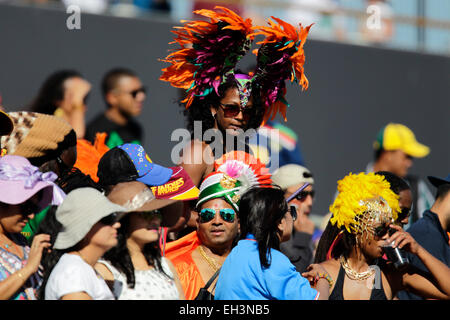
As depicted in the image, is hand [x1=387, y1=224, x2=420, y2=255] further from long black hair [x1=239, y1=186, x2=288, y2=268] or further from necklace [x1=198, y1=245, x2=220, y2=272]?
necklace [x1=198, y1=245, x2=220, y2=272]

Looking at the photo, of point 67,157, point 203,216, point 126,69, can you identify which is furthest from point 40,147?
point 126,69

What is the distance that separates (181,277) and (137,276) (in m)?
0.78

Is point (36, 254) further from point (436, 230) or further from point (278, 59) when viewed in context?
point (436, 230)

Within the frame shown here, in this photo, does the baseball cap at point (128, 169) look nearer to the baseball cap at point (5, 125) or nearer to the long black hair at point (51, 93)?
the baseball cap at point (5, 125)

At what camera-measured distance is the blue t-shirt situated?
13.3 ft

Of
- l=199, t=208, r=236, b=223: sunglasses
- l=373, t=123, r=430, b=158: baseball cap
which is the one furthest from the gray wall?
l=199, t=208, r=236, b=223: sunglasses

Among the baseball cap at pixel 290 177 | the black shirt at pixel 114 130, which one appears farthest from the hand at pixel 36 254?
the black shirt at pixel 114 130

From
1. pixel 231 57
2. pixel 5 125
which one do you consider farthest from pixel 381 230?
pixel 5 125

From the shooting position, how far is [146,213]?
4.02m

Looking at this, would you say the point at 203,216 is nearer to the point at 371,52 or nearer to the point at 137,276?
the point at 137,276

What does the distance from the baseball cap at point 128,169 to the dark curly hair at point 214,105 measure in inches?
37.6

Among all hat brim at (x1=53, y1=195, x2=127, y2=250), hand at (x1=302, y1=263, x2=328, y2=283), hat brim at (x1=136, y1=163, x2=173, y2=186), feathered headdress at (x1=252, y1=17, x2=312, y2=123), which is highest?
feathered headdress at (x1=252, y1=17, x2=312, y2=123)

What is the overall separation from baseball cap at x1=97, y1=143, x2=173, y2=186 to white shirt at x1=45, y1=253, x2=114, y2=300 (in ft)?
3.13

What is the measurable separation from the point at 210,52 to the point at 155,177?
124 cm
